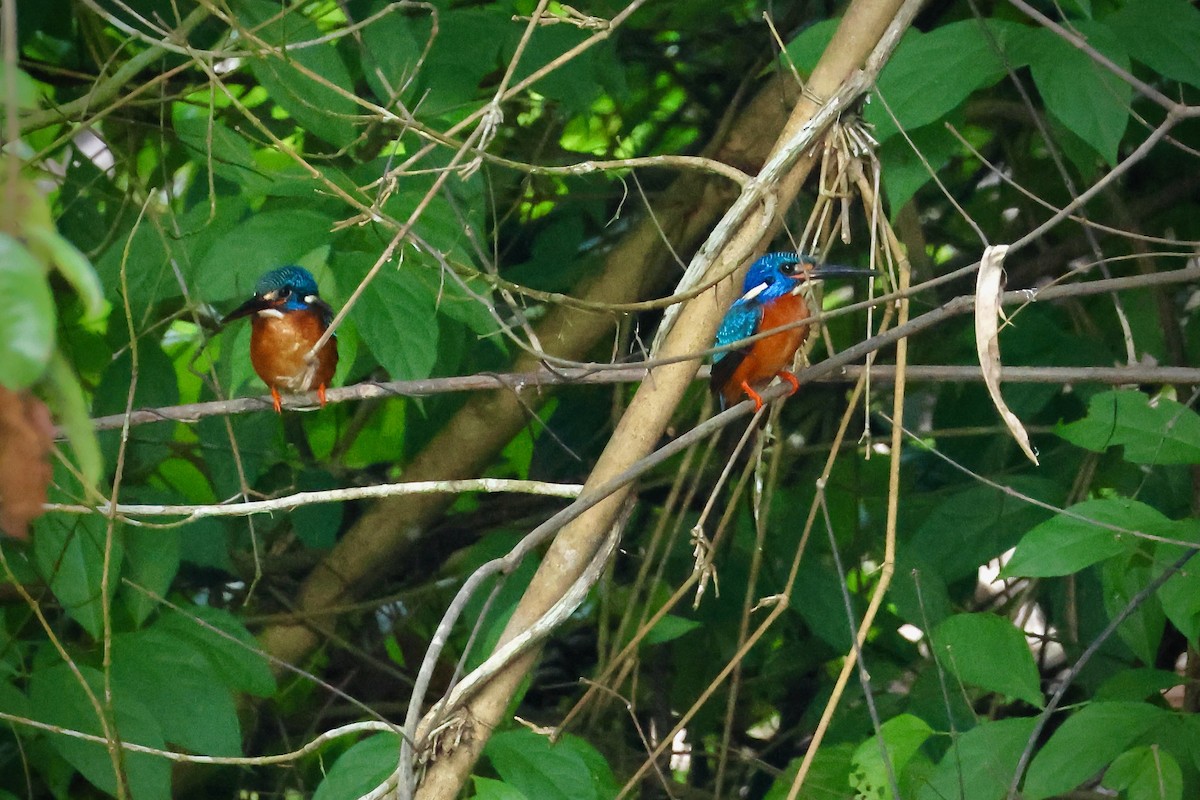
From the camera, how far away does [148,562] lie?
275 cm

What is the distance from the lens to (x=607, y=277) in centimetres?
349

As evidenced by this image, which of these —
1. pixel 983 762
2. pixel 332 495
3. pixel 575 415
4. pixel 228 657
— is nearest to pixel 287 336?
pixel 575 415

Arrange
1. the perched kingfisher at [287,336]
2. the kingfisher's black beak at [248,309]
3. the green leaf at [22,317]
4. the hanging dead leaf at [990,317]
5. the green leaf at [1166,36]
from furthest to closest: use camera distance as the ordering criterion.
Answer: the perched kingfisher at [287,336] < the kingfisher's black beak at [248,309] < the green leaf at [1166,36] < the hanging dead leaf at [990,317] < the green leaf at [22,317]

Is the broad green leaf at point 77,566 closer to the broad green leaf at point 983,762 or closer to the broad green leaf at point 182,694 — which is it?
the broad green leaf at point 182,694

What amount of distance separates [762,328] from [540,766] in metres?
1.61

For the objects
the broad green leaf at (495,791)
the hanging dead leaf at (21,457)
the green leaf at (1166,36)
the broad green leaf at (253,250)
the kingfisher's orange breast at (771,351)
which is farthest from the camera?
the kingfisher's orange breast at (771,351)

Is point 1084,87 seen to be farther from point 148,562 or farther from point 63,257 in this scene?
point 148,562

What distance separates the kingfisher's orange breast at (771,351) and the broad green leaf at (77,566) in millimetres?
1645

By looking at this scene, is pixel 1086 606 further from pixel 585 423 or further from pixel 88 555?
pixel 88 555

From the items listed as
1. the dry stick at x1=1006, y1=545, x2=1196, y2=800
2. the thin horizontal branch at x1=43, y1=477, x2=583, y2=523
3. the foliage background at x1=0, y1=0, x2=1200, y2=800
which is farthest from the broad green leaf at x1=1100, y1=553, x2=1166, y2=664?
the thin horizontal branch at x1=43, y1=477, x2=583, y2=523

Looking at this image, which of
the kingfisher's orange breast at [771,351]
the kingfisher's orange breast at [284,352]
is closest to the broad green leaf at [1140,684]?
the kingfisher's orange breast at [771,351]

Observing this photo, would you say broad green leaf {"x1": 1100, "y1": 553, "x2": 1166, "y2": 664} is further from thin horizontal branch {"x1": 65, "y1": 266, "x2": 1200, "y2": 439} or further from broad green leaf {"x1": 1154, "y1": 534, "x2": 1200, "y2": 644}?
thin horizontal branch {"x1": 65, "y1": 266, "x2": 1200, "y2": 439}

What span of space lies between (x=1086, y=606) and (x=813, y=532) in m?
0.80

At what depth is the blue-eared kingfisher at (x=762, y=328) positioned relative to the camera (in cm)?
325
